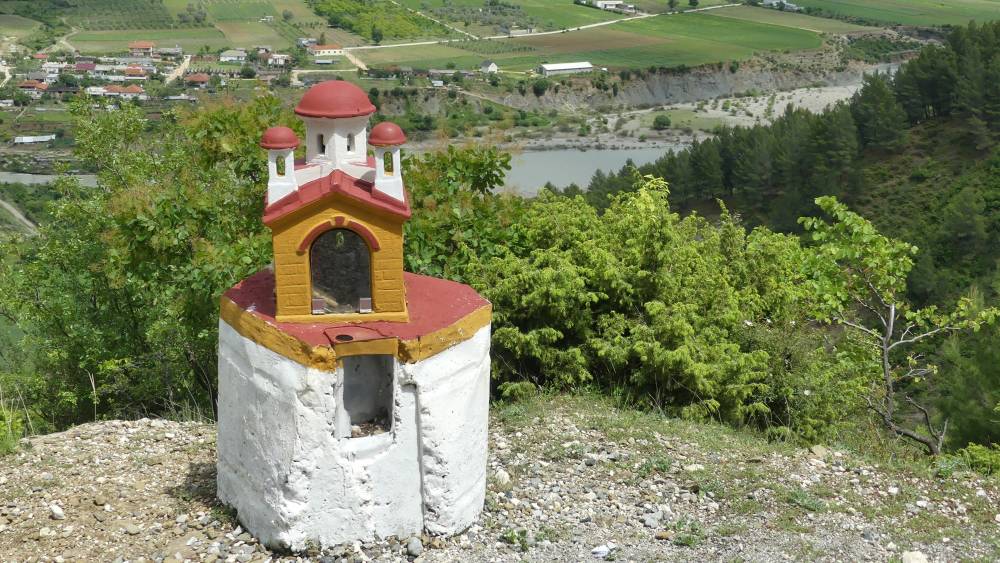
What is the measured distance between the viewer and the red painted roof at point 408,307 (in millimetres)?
7547

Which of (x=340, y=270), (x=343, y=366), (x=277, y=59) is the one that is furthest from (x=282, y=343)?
(x=277, y=59)

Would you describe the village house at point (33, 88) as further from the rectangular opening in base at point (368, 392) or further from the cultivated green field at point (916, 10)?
the cultivated green field at point (916, 10)

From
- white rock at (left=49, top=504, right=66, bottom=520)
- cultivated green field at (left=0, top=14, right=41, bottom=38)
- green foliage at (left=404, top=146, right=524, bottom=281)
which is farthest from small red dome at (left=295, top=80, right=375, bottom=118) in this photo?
cultivated green field at (left=0, top=14, right=41, bottom=38)

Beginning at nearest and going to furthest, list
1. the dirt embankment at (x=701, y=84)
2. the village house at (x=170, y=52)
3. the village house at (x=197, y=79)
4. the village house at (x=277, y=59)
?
the village house at (x=197, y=79) < the village house at (x=277, y=59) < the dirt embankment at (x=701, y=84) < the village house at (x=170, y=52)

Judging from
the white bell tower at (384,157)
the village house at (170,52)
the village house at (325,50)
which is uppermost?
the white bell tower at (384,157)

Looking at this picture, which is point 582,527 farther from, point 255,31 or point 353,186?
point 255,31

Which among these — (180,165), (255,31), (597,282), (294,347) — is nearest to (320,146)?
(294,347)

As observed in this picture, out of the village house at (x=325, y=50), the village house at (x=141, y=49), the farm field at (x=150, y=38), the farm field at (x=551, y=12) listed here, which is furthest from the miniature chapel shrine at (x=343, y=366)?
the farm field at (x=551, y=12)

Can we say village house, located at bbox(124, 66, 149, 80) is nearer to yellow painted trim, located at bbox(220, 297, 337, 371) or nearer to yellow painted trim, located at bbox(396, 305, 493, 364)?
yellow painted trim, located at bbox(220, 297, 337, 371)

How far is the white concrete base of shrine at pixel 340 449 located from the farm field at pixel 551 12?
11445cm

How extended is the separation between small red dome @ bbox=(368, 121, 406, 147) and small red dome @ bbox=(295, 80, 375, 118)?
0.26 m

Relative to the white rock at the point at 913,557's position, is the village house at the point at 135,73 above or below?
below

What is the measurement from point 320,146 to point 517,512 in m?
3.47

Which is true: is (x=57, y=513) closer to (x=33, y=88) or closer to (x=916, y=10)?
(x=33, y=88)
